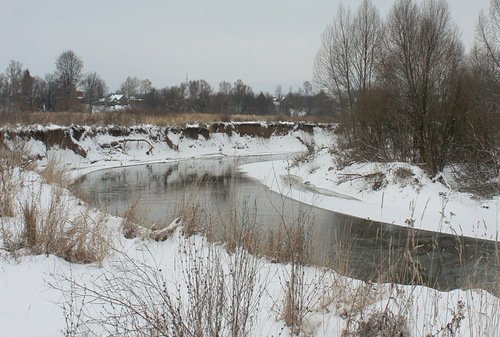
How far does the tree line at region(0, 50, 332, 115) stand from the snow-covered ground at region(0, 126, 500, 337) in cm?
2864

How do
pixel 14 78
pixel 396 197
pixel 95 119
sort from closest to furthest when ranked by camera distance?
1. pixel 396 197
2. pixel 95 119
3. pixel 14 78

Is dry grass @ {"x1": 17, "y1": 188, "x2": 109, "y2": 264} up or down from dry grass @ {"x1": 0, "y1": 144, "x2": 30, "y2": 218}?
down

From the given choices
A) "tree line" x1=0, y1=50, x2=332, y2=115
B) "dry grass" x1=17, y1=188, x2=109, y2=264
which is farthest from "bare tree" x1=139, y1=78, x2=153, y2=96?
"dry grass" x1=17, y1=188, x2=109, y2=264

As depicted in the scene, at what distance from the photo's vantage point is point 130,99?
78.2 metres

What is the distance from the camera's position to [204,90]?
80.9 m

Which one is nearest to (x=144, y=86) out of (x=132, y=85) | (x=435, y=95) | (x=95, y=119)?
(x=132, y=85)

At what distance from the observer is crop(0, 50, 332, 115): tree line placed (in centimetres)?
5650

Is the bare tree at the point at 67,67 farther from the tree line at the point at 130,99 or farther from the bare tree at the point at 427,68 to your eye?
the bare tree at the point at 427,68

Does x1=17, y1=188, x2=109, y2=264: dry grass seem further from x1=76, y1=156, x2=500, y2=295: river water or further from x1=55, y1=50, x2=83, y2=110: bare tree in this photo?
x1=55, y1=50, x2=83, y2=110: bare tree

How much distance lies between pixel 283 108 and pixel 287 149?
160 feet

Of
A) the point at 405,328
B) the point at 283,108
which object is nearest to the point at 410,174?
the point at 405,328

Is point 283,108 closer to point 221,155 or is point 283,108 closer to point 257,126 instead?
point 257,126

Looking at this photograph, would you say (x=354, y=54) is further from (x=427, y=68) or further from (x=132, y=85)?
(x=132, y=85)

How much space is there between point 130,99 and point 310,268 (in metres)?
77.1
